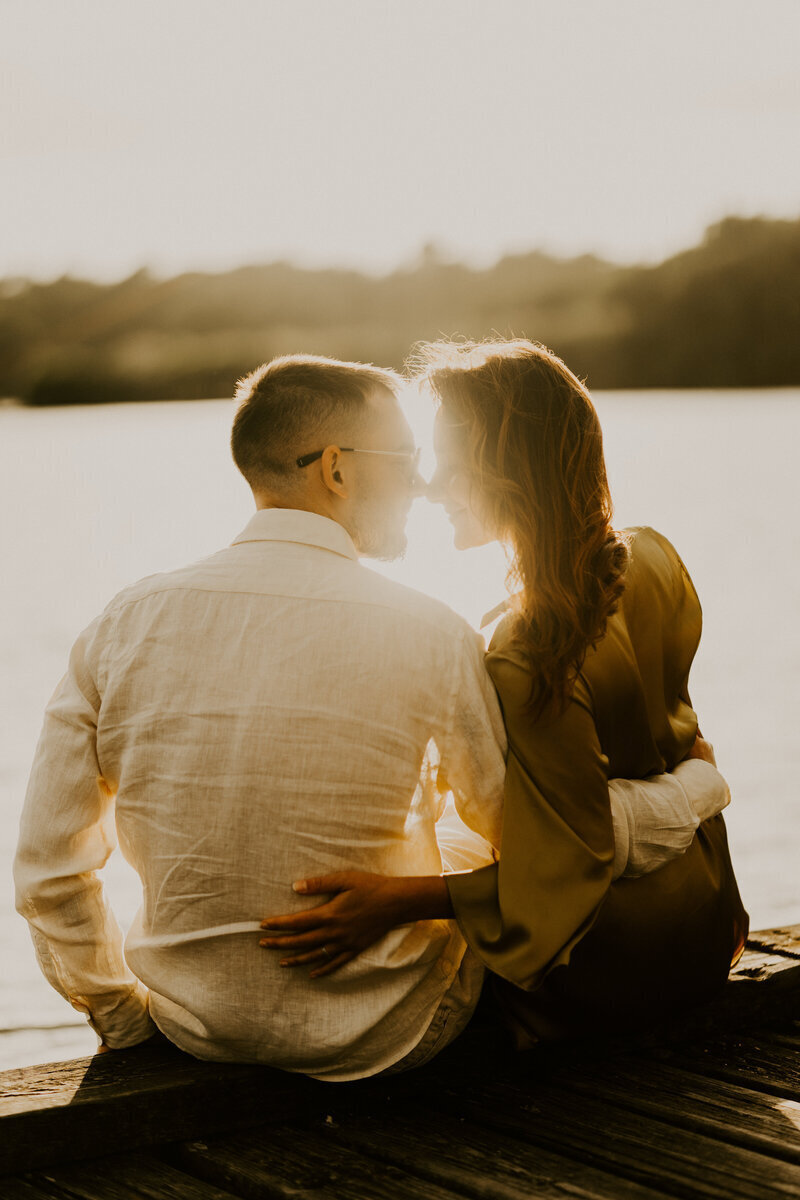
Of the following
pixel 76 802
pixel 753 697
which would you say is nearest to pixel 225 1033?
pixel 76 802

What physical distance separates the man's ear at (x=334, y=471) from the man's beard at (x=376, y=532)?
6 centimetres

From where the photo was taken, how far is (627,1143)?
224 centimetres

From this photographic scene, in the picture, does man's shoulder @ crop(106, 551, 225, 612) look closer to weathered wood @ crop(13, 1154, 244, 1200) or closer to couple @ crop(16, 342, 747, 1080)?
couple @ crop(16, 342, 747, 1080)

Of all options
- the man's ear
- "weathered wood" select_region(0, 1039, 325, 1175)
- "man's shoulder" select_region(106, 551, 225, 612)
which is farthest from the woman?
"man's shoulder" select_region(106, 551, 225, 612)

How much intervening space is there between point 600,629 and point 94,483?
2572 inches

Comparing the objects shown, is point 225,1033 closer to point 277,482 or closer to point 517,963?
point 517,963

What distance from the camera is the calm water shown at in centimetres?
912

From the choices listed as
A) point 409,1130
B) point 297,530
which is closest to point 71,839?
point 297,530

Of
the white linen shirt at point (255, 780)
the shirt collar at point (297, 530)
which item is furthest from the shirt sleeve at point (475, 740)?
the shirt collar at point (297, 530)

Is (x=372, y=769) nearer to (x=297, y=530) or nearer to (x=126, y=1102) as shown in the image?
(x=297, y=530)

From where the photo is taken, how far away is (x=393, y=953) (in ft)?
7.40

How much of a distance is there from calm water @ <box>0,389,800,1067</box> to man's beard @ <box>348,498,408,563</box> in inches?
3.8

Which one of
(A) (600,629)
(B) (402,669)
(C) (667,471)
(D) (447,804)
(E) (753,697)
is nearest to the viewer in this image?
(B) (402,669)

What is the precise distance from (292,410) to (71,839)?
0.91 meters
